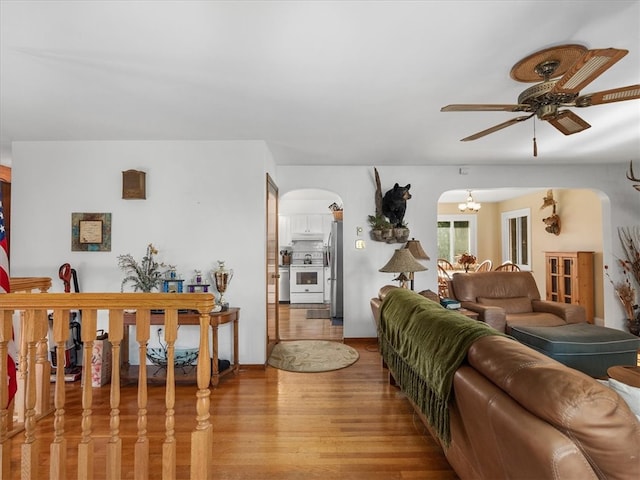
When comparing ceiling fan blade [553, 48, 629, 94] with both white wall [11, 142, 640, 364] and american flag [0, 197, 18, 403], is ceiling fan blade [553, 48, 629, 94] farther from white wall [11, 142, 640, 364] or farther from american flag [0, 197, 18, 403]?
american flag [0, 197, 18, 403]

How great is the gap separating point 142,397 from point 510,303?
14.1 feet

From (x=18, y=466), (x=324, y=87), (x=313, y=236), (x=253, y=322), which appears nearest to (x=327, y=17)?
(x=324, y=87)

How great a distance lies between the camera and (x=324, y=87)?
2498 mm

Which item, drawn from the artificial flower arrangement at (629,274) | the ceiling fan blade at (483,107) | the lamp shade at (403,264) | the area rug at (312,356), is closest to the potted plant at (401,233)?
the lamp shade at (403,264)

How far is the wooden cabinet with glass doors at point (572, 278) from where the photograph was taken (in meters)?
5.32

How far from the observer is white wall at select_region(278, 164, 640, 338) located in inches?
188

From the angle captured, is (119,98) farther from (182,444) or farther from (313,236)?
(313,236)

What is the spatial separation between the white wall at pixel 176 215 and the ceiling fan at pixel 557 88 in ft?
7.62

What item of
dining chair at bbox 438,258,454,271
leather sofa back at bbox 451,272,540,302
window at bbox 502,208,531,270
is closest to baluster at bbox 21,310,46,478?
leather sofa back at bbox 451,272,540,302

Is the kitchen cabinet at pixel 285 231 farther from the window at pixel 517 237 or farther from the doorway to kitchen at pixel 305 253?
the window at pixel 517 237

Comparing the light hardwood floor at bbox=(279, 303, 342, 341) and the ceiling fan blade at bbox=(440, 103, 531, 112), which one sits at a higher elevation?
the ceiling fan blade at bbox=(440, 103, 531, 112)

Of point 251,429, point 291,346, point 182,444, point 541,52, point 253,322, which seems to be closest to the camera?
point 541,52

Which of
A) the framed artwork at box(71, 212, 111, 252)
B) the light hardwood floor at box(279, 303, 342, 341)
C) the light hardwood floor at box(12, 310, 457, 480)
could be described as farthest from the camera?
the light hardwood floor at box(279, 303, 342, 341)

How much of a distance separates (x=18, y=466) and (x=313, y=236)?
627cm
